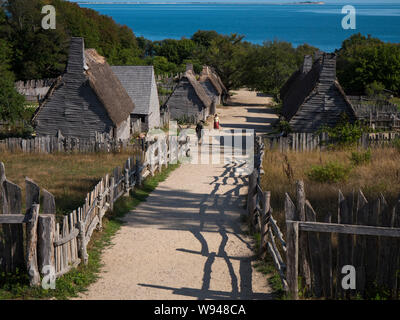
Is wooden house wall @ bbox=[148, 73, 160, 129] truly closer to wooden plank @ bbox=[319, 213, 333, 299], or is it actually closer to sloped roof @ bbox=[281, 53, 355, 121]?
sloped roof @ bbox=[281, 53, 355, 121]

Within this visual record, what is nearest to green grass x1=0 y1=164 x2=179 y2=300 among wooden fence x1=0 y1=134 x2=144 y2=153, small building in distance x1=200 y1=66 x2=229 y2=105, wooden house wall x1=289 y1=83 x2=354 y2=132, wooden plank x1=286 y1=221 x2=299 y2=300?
wooden plank x1=286 y1=221 x2=299 y2=300

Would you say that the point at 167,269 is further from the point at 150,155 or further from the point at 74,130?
the point at 74,130

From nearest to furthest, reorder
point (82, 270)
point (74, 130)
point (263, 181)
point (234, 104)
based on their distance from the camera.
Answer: point (82, 270)
point (263, 181)
point (74, 130)
point (234, 104)

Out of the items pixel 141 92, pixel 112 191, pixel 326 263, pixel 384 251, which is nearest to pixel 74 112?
pixel 141 92

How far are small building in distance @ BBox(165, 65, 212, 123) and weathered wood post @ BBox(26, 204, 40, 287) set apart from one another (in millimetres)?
32321

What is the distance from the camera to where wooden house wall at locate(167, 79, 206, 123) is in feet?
133

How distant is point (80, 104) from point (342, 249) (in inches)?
818

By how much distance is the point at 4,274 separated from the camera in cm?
841

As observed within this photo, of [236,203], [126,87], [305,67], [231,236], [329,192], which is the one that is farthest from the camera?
[305,67]

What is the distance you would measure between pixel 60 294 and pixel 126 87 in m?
26.4

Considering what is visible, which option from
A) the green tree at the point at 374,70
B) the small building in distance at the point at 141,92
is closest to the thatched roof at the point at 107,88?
the small building in distance at the point at 141,92

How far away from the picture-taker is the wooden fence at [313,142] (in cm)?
2259

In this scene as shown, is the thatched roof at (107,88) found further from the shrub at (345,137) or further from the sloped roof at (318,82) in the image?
the shrub at (345,137)

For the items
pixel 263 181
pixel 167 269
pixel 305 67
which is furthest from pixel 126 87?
pixel 167 269
